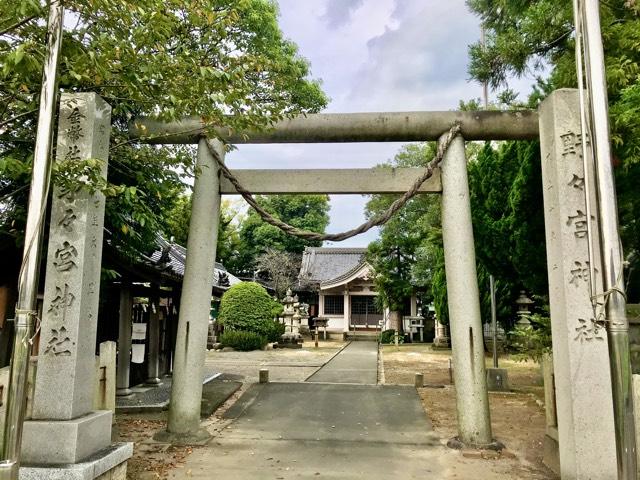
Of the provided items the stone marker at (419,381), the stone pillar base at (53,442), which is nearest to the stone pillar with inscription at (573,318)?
the stone pillar base at (53,442)

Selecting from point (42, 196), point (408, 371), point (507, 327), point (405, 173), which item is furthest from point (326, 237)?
point (507, 327)

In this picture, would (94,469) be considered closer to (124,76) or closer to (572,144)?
(124,76)

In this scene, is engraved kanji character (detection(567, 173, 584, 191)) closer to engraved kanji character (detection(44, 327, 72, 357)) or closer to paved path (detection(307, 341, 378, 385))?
engraved kanji character (detection(44, 327, 72, 357))

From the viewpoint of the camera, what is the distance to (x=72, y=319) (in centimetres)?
434

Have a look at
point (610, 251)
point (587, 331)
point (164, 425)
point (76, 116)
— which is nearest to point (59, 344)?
point (76, 116)

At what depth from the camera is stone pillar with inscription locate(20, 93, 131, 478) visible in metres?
3.96

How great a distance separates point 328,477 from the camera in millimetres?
5035

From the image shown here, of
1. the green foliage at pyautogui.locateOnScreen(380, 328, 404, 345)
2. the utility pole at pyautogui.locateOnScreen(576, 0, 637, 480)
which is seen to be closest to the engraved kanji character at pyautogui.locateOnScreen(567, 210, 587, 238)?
the utility pole at pyautogui.locateOnScreen(576, 0, 637, 480)

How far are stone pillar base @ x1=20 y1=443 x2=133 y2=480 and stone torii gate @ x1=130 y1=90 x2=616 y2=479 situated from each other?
1745mm

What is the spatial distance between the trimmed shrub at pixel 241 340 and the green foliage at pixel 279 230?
49.4 ft

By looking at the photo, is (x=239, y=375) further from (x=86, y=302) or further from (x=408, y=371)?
(x=86, y=302)

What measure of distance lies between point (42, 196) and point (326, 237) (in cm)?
407

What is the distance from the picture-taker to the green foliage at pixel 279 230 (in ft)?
123

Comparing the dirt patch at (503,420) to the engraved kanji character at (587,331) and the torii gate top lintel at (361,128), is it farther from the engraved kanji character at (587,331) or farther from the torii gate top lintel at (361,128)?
the torii gate top lintel at (361,128)
